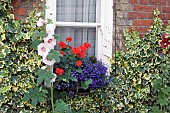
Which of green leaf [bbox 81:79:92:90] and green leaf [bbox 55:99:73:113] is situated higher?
green leaf [bbox 81:79:92:90]

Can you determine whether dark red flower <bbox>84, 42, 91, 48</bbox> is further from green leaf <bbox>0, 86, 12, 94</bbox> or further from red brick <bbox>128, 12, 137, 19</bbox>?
green leaf <bbox>0, 86, 12, 94</bbox>

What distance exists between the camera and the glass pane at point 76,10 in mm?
3791

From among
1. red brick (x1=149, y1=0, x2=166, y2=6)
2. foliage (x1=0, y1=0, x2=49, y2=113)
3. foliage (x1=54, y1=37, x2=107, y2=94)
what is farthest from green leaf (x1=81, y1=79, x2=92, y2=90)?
red brick (x1=149, y1=0, x2=166, y2=6)

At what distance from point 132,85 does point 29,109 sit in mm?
1212

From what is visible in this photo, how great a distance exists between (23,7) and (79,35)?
2.41 ft

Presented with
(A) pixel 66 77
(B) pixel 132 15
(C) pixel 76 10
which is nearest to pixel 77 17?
(C) pixel 76 10

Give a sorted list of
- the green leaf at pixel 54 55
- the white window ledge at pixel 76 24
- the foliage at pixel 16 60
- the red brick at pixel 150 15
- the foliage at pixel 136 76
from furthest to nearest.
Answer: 1. the red brick at pixel 150 15
2. the foliage at pixel 136 76
3. the white window ledge at pixel 76 24
4. the foliage at pixel 16 60
5. the green leaf at pixel 54 55

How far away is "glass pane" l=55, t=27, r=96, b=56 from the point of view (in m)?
3.83

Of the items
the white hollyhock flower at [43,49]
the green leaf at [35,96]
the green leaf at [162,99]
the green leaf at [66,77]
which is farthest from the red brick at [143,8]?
the green leaf at [35,96]

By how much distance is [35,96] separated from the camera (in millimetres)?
3400

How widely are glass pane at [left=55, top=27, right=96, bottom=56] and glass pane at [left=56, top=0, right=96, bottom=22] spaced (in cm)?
11

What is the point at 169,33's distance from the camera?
3.87 m

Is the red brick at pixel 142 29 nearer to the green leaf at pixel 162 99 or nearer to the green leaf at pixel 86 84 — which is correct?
the green leaf at pixel 162 99

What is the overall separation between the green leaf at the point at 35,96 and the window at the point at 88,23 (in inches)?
28.9
